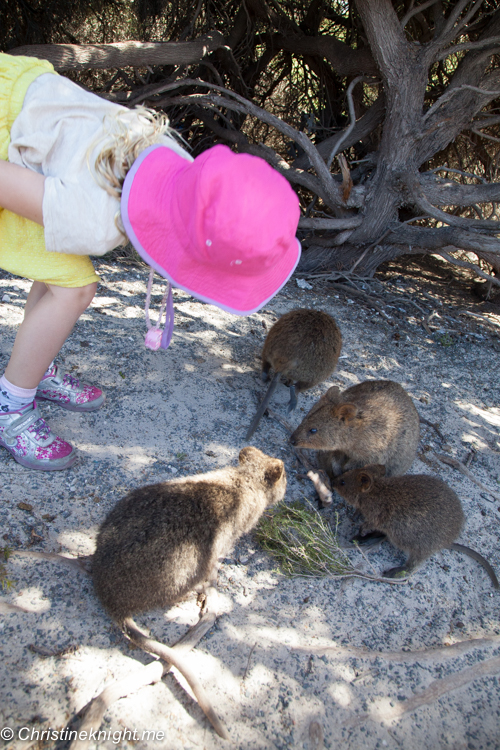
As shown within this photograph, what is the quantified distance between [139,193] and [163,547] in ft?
5.35

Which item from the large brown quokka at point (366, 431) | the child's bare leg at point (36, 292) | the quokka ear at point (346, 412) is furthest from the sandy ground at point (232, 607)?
the child's bare leg at point (36, 292)

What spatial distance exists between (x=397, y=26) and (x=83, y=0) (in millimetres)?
3950

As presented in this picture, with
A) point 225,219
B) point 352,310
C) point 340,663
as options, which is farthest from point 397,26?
point 340,663

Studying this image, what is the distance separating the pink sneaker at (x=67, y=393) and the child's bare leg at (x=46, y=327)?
2.17 feet

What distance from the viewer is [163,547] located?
2262 mm

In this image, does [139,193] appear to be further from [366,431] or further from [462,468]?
[462,468]

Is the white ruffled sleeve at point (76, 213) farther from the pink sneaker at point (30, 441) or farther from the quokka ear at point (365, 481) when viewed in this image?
the quokka ear at point (365, 481)

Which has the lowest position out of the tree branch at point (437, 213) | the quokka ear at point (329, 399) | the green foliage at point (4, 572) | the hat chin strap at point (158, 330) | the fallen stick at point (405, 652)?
the fallen stick at point (405, 652)

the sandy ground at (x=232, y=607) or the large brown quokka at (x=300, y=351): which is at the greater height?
the large brown quokka at (x=300, y=351)

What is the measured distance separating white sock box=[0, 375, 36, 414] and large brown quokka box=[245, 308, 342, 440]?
178 cm

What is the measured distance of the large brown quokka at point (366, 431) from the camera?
3695 millimetres

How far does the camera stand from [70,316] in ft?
8.50

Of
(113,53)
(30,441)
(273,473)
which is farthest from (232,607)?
(113,53)

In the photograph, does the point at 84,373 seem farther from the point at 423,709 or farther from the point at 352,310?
the point at 352,310
